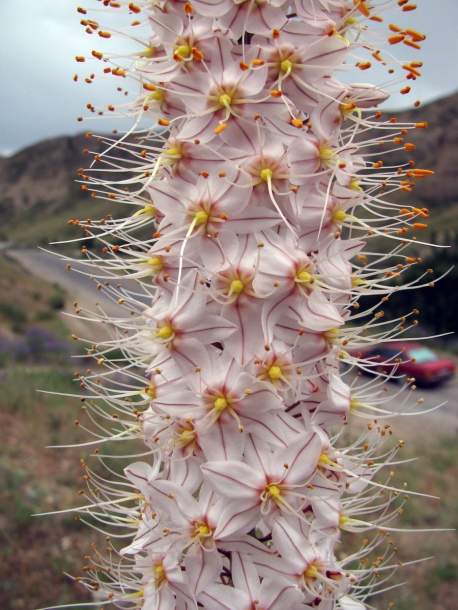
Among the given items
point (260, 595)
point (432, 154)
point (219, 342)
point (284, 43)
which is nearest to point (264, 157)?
point (284, 43)

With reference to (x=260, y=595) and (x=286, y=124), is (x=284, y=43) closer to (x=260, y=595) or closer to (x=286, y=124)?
(x=286, y=124)

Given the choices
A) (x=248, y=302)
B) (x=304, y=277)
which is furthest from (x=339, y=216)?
(x=248, y=302)

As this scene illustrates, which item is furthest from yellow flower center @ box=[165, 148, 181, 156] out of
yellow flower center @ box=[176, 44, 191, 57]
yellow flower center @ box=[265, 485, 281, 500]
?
yellow flower center @ box=[265, 485, 281, 500]

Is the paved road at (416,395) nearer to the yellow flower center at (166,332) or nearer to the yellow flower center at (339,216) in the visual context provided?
the yellow flower center at (166,332)

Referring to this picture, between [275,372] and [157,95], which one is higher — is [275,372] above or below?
below

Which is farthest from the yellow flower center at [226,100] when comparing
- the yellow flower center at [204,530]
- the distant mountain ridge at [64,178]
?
the distant mountain ridge at [64,178]

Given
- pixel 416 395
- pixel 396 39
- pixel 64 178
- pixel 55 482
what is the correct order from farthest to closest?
pixel 64 178, pixel 416 395, pixel 55 482, pixel 396 39

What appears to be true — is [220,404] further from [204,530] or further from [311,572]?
[311,572]

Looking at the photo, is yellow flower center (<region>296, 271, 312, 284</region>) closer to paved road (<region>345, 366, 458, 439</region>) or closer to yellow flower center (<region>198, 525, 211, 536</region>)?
yellow flower center (<region>198, 525, 211, 536</region>)
